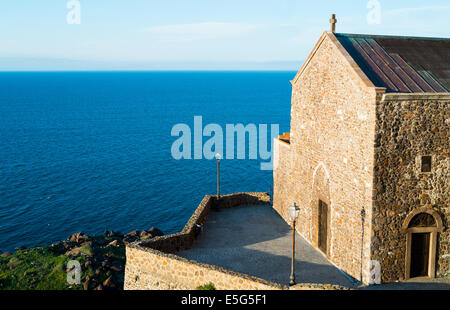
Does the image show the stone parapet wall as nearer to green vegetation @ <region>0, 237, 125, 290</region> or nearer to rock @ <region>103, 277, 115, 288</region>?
rock @ <region>103, 277, 115, 288</region>

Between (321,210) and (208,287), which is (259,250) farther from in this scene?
(208,287)

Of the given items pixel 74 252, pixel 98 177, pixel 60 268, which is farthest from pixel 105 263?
pixel 98 177

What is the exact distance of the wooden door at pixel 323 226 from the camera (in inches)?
793

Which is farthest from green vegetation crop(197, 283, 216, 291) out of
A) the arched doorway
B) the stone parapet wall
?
the arched doorway

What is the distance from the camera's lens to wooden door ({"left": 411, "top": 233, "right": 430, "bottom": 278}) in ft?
55.4

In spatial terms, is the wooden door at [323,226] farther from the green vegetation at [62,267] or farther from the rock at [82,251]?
the rock at [82,251]

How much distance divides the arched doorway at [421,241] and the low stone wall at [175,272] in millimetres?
4804

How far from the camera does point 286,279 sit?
56.7ft

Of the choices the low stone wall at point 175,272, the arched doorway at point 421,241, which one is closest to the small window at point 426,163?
the arched doorway at point 421,241

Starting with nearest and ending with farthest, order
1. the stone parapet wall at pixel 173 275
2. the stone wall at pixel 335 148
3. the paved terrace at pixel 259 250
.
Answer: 1. the stone parapet wall at pixel 173 275
2. the stone wall at pixel 335 148
3. the paved terrace at pixel 259 250

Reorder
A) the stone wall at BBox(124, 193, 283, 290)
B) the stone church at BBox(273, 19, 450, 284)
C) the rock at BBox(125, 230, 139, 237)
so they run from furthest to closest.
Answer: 1. the rock at BBox(125, 230, 139, 237)
2. the stone church at BBox(273, 19, 450, 284)
3. the stone wall at BBox(124, 193, 283, 290)

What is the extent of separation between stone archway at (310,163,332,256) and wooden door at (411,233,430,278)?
12.2 feet

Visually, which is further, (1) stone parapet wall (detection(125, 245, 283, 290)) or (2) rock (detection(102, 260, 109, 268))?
(2) rock (detection(102, 260, 109, 268))
